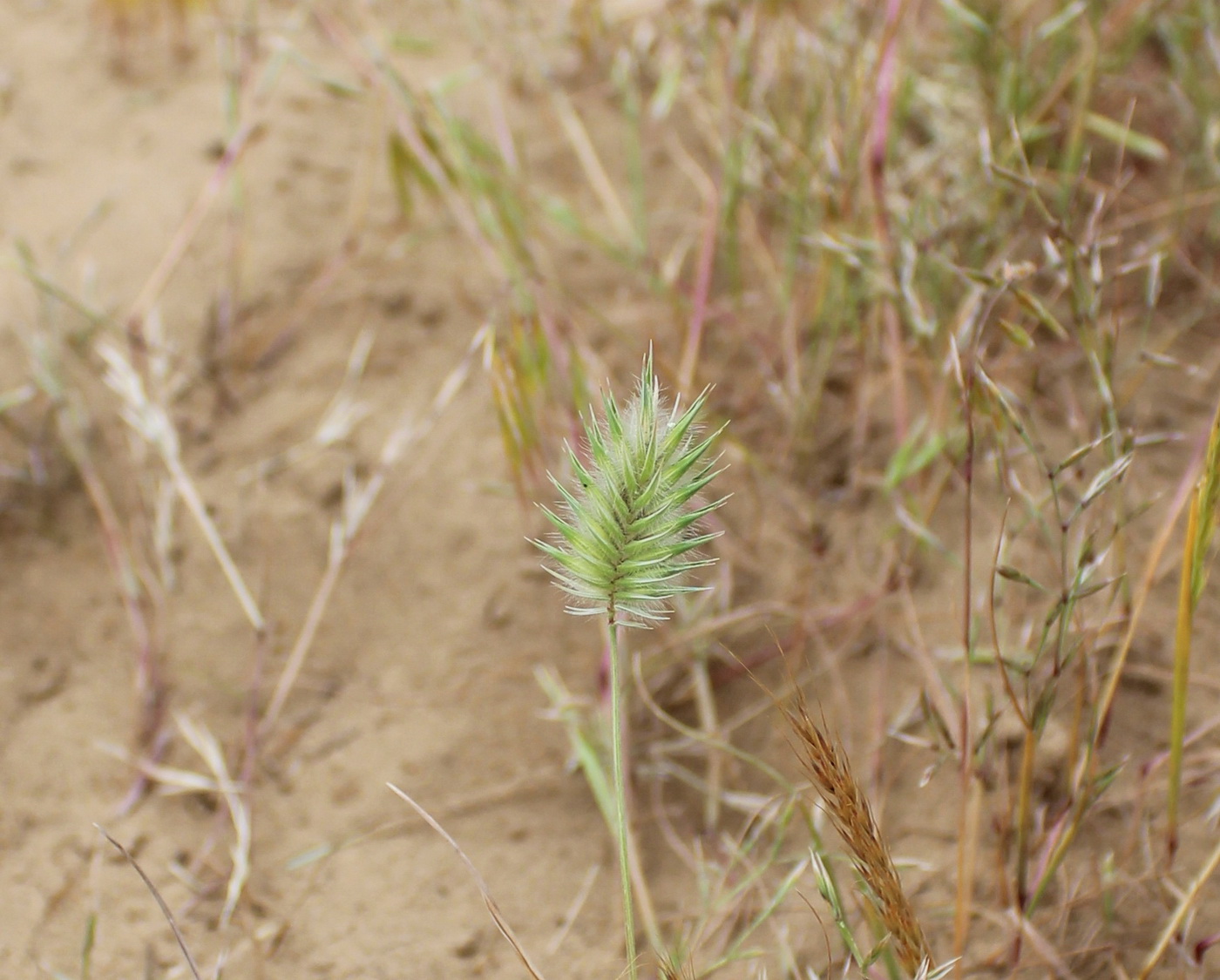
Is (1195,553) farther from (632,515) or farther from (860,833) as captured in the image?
(632,515)

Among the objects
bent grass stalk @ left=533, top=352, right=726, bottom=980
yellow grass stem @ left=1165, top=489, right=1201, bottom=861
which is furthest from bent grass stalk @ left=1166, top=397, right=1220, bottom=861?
bent grass stalk @ left=533, top=352, right=726, bottom=980

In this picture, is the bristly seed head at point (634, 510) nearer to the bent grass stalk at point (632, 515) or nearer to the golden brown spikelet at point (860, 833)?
the bent grass stalk at point (632, 515)

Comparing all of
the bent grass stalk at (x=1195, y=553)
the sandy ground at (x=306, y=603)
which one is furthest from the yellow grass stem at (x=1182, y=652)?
the sandy ground at (x=306, y=603)

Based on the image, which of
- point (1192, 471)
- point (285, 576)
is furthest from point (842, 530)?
point (285, 576)

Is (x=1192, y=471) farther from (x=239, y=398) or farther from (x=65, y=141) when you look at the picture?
(x=65, y=141)

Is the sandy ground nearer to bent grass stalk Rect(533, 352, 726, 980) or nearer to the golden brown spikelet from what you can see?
the golden brown spikelet

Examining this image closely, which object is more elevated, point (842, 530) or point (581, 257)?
point (581, 257)

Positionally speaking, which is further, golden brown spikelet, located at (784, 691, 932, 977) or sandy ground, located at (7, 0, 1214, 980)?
sandy ground, located at (7, 0, 1214, 980)
